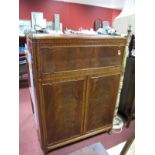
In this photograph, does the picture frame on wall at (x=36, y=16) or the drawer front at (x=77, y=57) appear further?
the picture frame on wall at (x=36, y=16)

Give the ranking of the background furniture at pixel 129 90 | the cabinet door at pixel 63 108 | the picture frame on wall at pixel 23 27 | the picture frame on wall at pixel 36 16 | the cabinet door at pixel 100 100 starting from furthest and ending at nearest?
the picture frame on wall at pixel 36 16
the picture frame on wall at pixel 23 27
the background furniture at pixel 129 90
the cabinet door at pixel 100 100
the cabinet door at pixel 63 108

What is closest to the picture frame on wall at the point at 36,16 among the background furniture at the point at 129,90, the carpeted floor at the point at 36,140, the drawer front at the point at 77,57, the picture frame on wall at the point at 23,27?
the picture frame on wall at the point at 23,27

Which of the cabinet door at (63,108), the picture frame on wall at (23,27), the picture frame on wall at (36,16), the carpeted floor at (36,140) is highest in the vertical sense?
the picture frame on wall at (36,16)

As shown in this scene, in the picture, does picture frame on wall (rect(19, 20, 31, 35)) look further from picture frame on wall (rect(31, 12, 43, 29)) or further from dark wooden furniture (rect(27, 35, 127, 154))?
dark wooden furniture (rect(27, 35, 127, 154))

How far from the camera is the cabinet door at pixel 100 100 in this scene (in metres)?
1.60

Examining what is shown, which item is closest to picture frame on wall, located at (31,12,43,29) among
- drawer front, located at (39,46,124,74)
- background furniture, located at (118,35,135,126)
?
background furniture, located at (118,35,135,126)

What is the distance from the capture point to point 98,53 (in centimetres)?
149

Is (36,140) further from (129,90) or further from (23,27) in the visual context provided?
(23,27)

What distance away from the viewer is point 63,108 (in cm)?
150

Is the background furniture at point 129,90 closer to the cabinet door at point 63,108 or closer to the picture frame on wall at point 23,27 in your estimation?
the cabinet door at point 63,108

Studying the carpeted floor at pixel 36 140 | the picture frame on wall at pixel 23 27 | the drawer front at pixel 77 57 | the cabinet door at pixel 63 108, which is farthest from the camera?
the picture frame on wall at pixel 23 27

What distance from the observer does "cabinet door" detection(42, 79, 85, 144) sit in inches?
55.0
